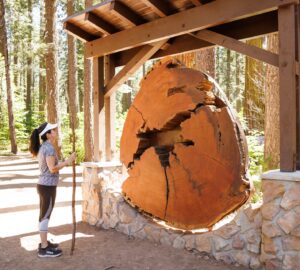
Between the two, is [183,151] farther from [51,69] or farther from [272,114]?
[51,69]

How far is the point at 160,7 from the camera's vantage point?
4262mm

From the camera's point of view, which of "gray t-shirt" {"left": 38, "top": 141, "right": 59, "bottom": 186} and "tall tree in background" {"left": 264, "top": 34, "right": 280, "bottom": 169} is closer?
"gray t-shirt" {"left": 38, "top": 141, "right": 59, "bottom": 186}

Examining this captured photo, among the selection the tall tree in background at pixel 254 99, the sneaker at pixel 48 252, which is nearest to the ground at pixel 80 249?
the sneaker at pixel 48 252

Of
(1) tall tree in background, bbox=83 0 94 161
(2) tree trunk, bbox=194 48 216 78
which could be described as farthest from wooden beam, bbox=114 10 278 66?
(1) tall tree in background, bbox=83 0 94 161

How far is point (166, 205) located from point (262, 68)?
33.3ft

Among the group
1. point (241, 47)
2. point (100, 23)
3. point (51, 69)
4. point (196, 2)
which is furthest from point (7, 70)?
point (241, 47)

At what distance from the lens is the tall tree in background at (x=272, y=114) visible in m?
7.30

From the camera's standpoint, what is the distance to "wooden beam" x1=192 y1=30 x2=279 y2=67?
3.51m

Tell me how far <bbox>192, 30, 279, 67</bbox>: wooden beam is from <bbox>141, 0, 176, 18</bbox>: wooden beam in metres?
0.48

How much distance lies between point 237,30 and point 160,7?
→ 95 cm

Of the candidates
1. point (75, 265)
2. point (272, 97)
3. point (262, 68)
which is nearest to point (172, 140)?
point (75, 265)

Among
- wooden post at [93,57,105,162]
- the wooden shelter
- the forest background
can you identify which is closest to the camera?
the wooden shelter

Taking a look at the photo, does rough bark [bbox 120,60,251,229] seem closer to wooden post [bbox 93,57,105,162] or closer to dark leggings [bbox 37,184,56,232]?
wooden post [bbox 93,57,105,162]

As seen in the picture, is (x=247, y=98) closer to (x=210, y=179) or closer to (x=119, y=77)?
(x=119, y=77)
